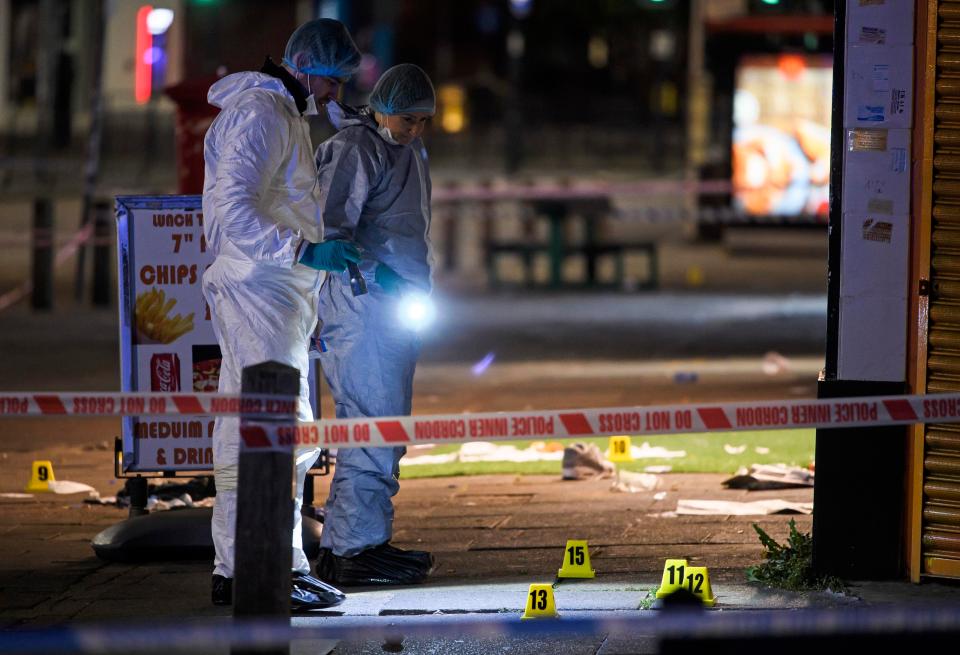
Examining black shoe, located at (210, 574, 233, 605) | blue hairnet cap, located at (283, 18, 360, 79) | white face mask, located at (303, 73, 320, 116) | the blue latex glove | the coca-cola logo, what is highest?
blue hairnet cap, located at (283, 18, 360, 79)

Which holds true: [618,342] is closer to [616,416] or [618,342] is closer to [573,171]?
[616,416]

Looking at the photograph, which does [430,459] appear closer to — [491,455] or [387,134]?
[491,455]

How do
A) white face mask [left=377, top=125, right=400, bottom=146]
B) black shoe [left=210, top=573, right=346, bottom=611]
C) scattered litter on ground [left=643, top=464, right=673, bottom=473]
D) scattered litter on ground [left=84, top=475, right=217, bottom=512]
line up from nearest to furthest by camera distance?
black shoe [left=210, top=573, right=346, bottom=611] < white face mask [left=377, top=125, right=400, bottom=146] < scattered litter on ground [left=84, top=475, right=217, bottom=512] < scattered litter on ground [left=643, top=464, right=673, bottom=473]

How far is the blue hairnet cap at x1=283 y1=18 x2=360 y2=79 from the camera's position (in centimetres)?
633

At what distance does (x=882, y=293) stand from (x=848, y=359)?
0.28 m

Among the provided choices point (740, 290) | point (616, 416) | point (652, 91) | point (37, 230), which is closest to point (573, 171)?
point (740, 290)

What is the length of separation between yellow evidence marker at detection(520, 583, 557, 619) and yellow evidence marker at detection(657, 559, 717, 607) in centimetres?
44

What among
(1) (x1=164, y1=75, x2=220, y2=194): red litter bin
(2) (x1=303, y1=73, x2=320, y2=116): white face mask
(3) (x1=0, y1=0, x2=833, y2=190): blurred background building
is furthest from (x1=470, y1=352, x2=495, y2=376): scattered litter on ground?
(2) (x1=303, y1=73, x2=320, y2=116): white face mask

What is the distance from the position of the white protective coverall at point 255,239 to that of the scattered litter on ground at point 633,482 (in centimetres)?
272

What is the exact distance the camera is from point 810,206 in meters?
28.2

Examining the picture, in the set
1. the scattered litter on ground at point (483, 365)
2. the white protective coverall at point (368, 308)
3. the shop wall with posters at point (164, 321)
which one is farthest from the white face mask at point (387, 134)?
the scattered litter on ground at point (483, 365)

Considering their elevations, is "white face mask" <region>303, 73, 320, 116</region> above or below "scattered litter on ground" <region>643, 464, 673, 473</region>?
above

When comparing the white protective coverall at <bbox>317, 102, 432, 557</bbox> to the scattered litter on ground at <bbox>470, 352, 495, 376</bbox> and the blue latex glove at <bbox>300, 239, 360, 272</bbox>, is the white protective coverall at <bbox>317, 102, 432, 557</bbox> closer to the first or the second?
the blue latex glove at <bbox>300, 239, 360, 272</bbox>

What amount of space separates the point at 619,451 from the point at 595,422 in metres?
4.17
